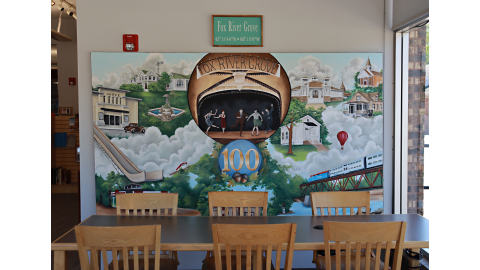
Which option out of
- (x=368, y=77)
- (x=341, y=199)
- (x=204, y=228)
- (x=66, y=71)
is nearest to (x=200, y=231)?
(x=204, y=228)

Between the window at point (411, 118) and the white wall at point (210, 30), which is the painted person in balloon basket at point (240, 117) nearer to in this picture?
the white wall at point (210, 30)

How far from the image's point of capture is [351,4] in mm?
3580

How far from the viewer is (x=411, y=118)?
11.6 feet

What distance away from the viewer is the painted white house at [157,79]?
11.4ft

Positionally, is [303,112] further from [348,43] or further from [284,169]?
[348,43]

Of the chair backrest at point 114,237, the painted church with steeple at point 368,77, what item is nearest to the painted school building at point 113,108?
the chair backrest at point 114,237

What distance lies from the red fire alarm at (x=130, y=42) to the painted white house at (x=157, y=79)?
26 cm

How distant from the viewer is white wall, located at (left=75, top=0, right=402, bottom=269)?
3438mm

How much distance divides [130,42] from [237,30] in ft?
3.60
